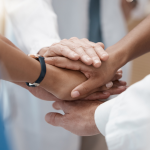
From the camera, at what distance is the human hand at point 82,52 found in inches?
20.1

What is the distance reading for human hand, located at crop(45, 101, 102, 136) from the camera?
1.54 ft

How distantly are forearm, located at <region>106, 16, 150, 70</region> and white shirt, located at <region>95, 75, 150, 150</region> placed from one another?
250 millimetres

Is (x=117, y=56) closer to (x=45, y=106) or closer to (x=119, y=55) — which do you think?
(x=119, y=55)

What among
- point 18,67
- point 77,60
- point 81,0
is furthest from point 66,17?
point 18,67

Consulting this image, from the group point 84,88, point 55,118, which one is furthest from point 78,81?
point 55,118

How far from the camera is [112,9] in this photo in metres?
0.83

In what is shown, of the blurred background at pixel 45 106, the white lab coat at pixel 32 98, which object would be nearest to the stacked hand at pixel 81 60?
the white lab coat at pixel 32 98

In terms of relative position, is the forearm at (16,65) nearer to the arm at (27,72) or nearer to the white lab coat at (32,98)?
the arm at (27,72)

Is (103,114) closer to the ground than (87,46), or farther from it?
closer to the ground

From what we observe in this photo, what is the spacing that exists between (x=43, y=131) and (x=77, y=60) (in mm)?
465

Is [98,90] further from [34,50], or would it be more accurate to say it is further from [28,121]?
[28,121]

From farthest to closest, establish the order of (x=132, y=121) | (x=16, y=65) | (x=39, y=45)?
1. (x=39, y=45)
2. (x=16, y=65)
3. (x=132, y=121)

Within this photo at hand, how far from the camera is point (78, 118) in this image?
20.1 inches

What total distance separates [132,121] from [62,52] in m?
0.31
